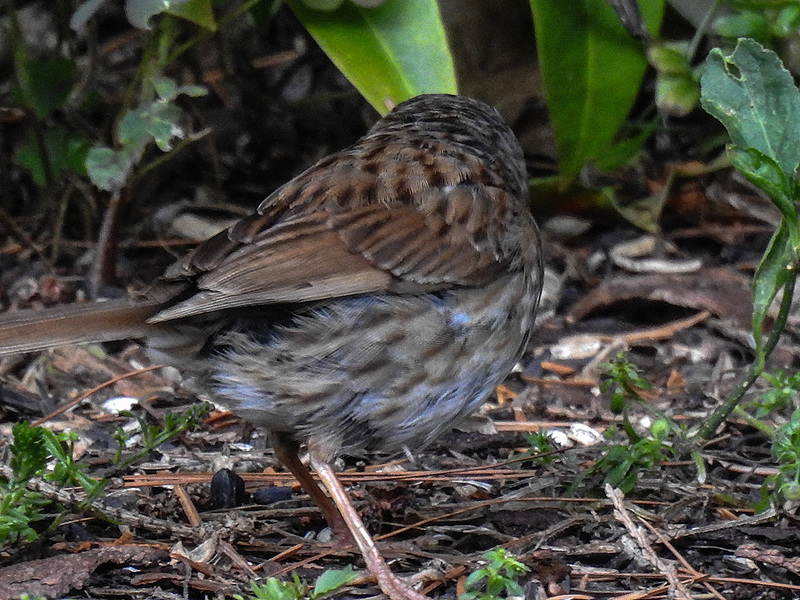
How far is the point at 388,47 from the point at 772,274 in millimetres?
1770

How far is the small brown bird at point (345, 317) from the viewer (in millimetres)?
2709

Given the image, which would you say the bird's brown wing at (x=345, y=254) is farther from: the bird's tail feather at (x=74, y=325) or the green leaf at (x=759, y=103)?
the green leaf at (x=759, y=103)

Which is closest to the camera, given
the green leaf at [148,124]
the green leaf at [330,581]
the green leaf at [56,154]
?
the green leaf at [330,581]

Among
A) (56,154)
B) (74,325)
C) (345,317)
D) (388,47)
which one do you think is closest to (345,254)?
(345,317)

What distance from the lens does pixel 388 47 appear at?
13.2 feet

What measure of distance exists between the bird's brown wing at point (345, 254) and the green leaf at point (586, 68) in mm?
1413

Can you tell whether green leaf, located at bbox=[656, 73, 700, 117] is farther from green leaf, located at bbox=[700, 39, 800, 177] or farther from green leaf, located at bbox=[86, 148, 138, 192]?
green leaf, located at bbox=[86, 148, 138, 192]

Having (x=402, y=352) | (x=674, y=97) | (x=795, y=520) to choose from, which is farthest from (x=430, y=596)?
(x=674, y=97)

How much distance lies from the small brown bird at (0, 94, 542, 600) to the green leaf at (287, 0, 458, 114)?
97 cm

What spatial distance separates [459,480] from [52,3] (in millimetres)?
3126

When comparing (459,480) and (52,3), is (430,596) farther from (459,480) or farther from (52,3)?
(52,3)

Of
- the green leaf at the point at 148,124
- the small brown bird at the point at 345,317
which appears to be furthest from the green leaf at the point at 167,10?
the small brown bird at the point at 345,317

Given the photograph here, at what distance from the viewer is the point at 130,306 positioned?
274 cm

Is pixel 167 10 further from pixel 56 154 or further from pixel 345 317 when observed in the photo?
pixel 345 317
